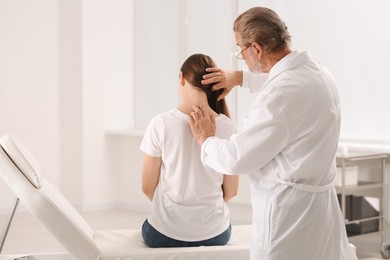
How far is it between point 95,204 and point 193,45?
1.64m

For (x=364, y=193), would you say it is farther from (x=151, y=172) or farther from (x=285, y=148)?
(x=285, y=148)

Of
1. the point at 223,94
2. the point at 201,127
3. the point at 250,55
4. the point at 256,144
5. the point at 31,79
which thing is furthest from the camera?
the point at 31,79

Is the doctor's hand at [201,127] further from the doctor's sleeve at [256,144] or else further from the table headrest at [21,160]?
the table headrest at [21,160]

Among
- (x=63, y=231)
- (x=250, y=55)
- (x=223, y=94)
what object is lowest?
(x=63, y=231)

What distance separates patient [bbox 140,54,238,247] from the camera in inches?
105

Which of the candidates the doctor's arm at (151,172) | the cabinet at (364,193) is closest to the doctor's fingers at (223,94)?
the doctor's arm at (151,172)

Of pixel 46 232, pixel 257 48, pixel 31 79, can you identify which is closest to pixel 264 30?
pixel 257 48

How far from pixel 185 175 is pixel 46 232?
2.80 m

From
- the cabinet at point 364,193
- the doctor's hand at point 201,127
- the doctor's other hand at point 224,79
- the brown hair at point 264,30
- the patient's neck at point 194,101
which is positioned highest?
the brown hair at point 264,30

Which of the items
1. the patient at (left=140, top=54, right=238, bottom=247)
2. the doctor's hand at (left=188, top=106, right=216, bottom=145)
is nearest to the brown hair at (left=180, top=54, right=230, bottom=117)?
the patient at (left=140, top=54, right=238, bottom=247)

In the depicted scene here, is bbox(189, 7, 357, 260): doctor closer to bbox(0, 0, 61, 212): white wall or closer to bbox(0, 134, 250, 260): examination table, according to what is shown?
bbox(0, 134, 250, 260): examination table

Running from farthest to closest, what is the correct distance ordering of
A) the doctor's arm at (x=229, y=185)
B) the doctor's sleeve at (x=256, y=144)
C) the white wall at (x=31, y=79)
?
1. the white wall at (x=31, y=79)
2. the doctor's arm at (x=229, y=185)
3. the doctor's sleeve at (x=256, y=144)

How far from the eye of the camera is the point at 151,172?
2.73 m

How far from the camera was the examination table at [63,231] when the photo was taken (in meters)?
2.46
